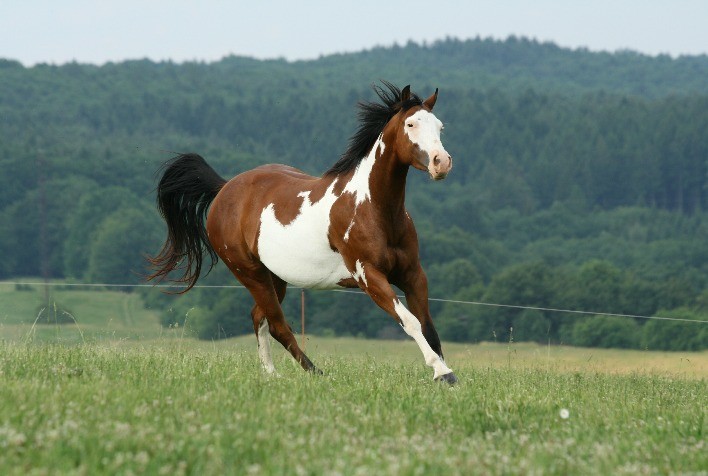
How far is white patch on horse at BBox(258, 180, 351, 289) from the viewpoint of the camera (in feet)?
32.4

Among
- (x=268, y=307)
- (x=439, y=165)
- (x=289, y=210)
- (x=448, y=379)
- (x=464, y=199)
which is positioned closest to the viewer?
(x=439, y=165)

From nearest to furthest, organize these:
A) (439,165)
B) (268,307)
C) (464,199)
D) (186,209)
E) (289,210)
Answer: (439,165) → (289,210) → (268,307) → (186,209) → (464,199)

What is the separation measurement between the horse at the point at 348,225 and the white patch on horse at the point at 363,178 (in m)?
0.01

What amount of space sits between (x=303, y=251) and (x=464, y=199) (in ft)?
387

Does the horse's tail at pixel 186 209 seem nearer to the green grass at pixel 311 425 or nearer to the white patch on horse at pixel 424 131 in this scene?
the green grass at pixel 311 425

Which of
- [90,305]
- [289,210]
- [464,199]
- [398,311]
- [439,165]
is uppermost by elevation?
[439,165]

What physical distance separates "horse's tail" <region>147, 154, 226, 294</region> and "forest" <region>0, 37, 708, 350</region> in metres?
A: 13.0

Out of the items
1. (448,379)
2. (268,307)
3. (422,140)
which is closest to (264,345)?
(268,307)

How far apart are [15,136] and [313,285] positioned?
148529mm

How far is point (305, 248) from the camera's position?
10062 millimetres

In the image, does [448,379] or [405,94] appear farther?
[405,94]

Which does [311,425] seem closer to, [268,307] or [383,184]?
[383,184]

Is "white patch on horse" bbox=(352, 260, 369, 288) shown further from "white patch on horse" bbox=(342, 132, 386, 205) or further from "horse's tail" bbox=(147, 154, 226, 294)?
"horse's tail" bbox=(147, 154, 226, 294)

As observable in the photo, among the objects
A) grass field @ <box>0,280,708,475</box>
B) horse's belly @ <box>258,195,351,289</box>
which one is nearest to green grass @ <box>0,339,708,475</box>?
grass field @ <box>0,280,708,475</box>
